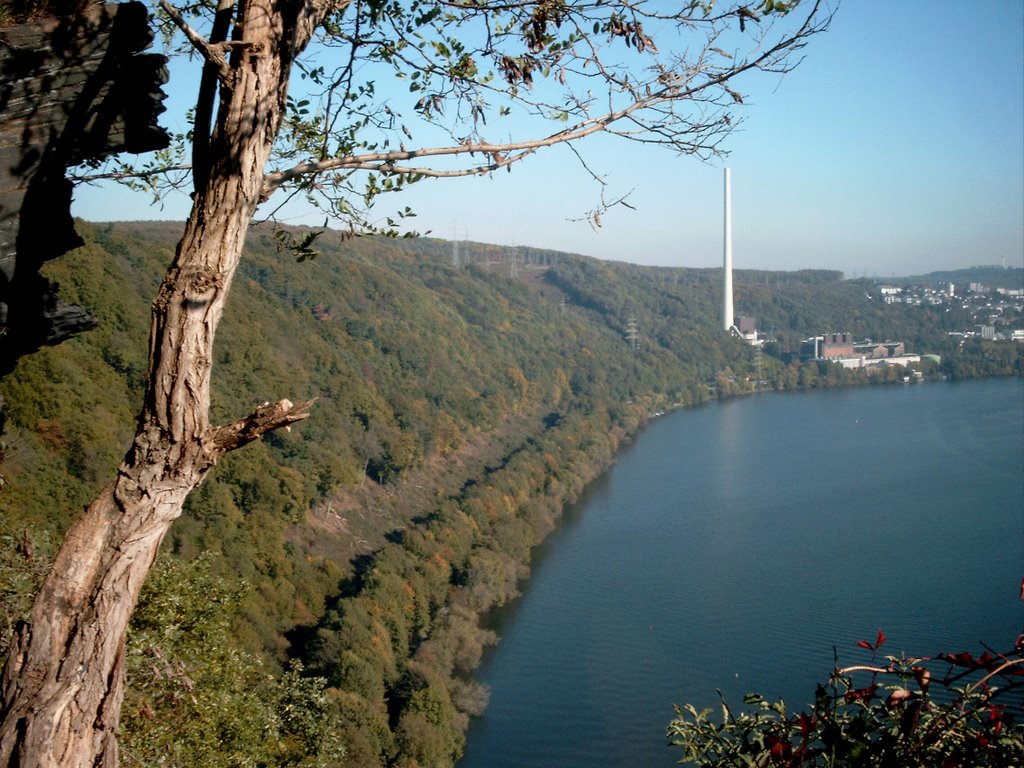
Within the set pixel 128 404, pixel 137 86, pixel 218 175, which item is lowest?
pixel 128 404

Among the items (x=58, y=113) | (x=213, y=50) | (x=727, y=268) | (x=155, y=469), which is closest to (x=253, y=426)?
(x=155, y=469)

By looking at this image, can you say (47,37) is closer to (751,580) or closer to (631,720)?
(631,720)

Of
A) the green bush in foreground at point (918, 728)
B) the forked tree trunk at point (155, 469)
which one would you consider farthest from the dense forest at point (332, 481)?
the green bush in foreground at point (918, 728)

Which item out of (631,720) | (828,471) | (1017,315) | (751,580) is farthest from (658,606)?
(1017,315)

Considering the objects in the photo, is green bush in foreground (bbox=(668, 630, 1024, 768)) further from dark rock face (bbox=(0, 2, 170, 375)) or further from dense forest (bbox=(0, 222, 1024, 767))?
dark rock face (bbox=(0, 2, 170, 375))

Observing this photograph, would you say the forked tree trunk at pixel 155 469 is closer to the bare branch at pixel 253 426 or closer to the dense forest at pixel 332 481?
the bare branch at pixel 253 426
